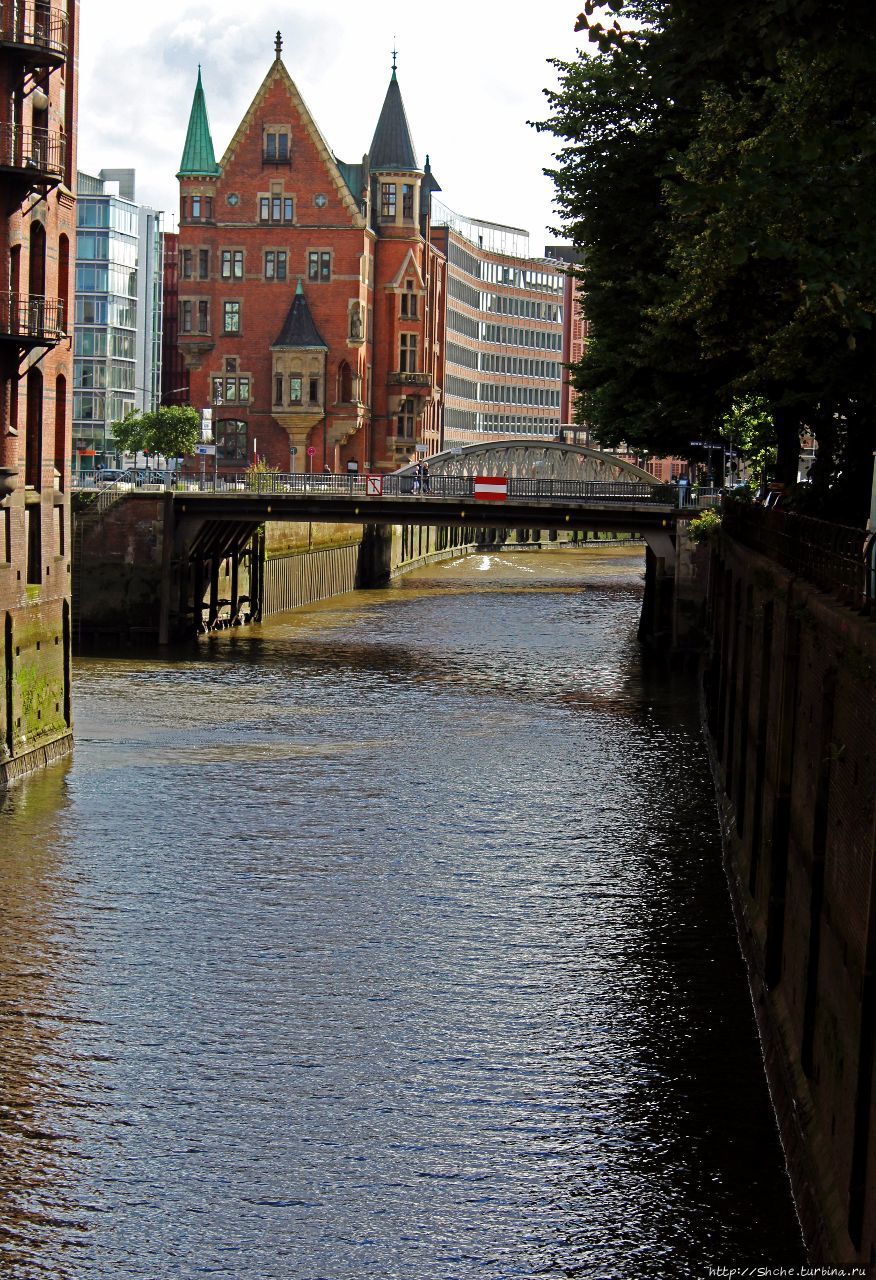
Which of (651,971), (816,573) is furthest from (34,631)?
(816,573)

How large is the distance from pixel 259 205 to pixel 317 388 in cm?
1256

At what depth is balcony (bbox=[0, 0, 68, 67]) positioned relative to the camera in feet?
146

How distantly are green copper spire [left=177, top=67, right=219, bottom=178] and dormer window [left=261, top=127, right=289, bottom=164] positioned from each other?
12.8ft

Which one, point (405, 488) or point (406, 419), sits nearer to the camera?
point (405, 488)

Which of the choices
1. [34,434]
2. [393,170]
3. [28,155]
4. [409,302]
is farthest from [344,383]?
[28,155]

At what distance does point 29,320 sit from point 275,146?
8559cm

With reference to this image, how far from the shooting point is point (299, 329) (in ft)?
421

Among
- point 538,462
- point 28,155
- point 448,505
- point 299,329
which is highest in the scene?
point 299,329

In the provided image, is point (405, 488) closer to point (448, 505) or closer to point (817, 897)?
point (448, 505)

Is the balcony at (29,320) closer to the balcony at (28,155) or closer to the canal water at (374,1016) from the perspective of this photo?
the balcony at (28,155)

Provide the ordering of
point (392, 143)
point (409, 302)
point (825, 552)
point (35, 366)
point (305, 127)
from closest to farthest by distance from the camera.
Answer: point (825, 552)
point (35, 366)
point (305, 127)
point (392, 143)
point (409, 302)

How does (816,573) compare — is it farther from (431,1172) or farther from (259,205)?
(259,205)

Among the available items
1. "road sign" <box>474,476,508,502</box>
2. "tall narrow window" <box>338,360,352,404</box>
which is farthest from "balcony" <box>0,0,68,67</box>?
"tall narrow window" <box>338,360,352,404</box>

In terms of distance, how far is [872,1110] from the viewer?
53.7 ft
